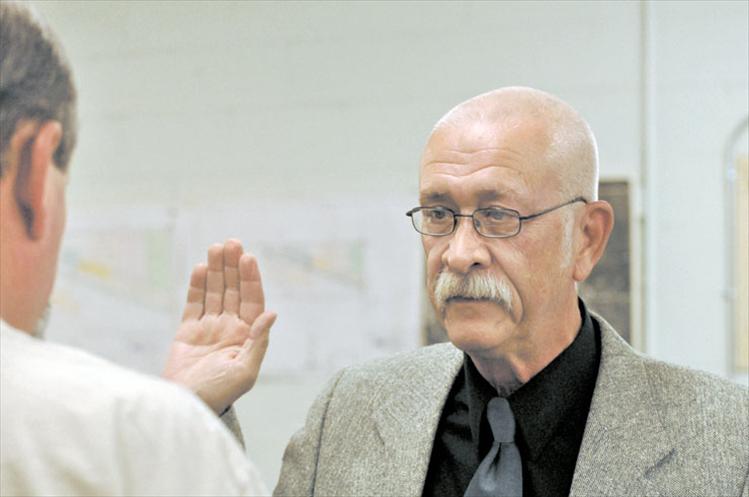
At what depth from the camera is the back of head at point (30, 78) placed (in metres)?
0.45

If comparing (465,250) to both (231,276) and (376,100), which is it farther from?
(376,100)

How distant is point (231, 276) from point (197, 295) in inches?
1.6

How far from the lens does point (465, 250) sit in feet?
3.90

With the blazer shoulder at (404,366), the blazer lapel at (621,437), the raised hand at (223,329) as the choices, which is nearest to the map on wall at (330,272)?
the blazer shoulder at (404,366)

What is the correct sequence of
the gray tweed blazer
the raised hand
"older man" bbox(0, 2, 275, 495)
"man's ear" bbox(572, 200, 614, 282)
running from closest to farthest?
1. "older man" bbox(0, 2, 275, 495)
2. the raised hand
3. the gray tweed blazer
4. "man's ear" bbox(572, 200, 614, 282)

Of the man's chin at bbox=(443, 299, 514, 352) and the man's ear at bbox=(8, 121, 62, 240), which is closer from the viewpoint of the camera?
the man's ear at bbox=(8, 121, 62, 240)

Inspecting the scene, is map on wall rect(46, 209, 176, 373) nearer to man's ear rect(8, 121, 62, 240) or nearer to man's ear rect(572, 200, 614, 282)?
man's ear rect(572, 200, 614, 282)

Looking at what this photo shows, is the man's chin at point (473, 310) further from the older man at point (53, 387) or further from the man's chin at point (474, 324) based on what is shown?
the older man at point (53, 387)

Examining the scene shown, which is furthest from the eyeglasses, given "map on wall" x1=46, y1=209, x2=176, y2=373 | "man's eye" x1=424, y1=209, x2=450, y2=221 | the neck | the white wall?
"map on wall" x1=46, y1=209, x2=176, y2=373

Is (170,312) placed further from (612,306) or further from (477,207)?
(477,207)

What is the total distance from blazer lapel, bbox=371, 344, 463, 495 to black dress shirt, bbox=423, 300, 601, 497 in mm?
25

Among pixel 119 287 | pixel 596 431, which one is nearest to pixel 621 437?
pixel 596 431

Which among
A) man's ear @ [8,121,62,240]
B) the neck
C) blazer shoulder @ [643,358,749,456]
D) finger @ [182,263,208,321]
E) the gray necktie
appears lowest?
the gray necktie

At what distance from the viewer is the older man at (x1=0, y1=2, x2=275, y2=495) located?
45 cm
